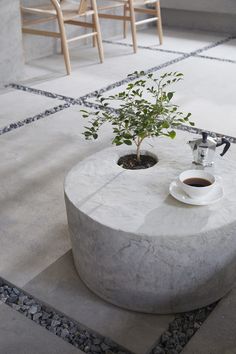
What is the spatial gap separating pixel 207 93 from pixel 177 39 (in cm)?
187

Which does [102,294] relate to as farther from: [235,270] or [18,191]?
[18,191]

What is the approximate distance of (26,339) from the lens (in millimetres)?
1410

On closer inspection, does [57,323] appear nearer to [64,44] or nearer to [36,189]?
[36,189]

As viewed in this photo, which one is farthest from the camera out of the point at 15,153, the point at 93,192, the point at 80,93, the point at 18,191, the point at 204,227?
the point at 80,93

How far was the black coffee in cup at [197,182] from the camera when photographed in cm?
150

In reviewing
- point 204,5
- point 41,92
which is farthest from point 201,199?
point 204,5

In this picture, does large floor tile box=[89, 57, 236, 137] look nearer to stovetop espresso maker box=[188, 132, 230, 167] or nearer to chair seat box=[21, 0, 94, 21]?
chair seat box=[21, 0, 94, 21]

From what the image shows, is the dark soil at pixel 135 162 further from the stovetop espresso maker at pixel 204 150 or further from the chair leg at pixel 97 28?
the chair leg at pixel 97 28

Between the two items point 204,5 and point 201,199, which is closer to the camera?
point 201,199

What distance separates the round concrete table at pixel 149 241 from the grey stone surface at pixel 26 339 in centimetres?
21

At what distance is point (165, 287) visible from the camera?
1434 mm

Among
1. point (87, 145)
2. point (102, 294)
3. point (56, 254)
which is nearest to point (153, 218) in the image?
point (102, 294)

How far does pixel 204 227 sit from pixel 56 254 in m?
0.64

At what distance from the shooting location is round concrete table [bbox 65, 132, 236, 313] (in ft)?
4.47
